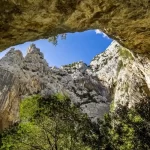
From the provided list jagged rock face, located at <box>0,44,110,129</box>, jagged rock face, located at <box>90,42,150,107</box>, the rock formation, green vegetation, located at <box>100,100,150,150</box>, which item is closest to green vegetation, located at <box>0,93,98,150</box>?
green vegetation, located at <box>100,100,150,150</box>

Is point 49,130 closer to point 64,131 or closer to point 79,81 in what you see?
point 64,131

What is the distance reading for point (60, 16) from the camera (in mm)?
11594

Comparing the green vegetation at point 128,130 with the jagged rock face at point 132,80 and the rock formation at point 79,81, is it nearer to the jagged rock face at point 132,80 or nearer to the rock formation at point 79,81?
the jagged rock face at point 132,80

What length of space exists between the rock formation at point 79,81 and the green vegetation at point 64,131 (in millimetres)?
5459

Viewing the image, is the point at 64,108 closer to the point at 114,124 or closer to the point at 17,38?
the point at 114,124

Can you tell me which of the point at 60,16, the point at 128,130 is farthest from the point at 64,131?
the point at 60,16

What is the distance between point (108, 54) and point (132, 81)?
23848mm

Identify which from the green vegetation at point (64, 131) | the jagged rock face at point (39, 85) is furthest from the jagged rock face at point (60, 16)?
the jagged rock face at point (39, 85)

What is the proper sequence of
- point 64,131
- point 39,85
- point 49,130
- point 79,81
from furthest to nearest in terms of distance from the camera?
point 79,81 < point 39,85 < point 49,130 < point 64,131

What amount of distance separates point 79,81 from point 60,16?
38241 mm

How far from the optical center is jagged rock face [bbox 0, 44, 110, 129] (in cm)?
3938

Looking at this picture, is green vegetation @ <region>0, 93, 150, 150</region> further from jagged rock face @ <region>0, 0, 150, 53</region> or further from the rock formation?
jagged rock face @ <region>0, 0, 150, 53</region>

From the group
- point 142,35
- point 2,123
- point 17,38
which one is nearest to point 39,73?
point 2,123

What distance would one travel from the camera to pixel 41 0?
1010 centimetres
